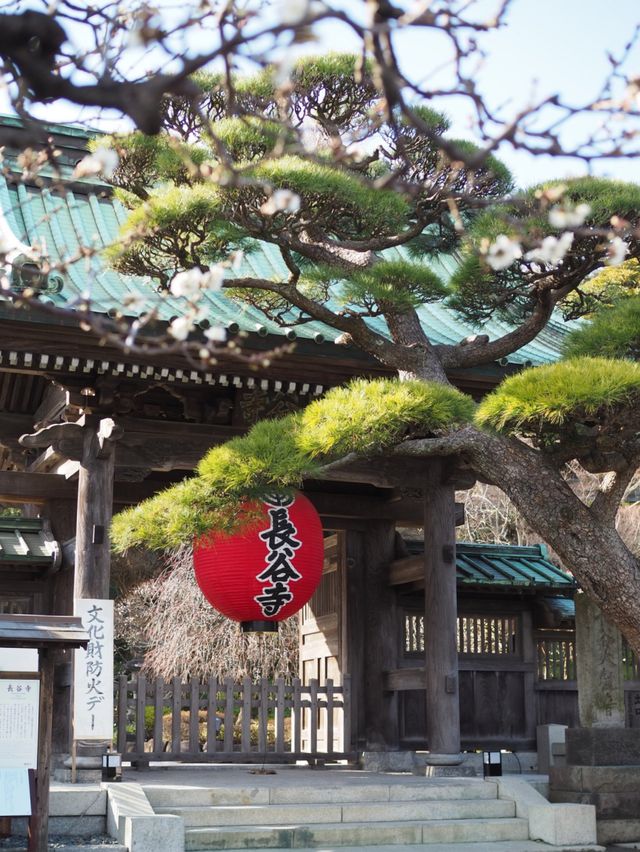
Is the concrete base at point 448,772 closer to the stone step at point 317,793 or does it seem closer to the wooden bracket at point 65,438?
the stone step at point 317,793

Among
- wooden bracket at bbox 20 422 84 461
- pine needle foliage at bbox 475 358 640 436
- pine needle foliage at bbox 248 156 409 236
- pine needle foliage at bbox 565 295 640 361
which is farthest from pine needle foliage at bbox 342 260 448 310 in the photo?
wooden bracket at bbox 20 422 84 461

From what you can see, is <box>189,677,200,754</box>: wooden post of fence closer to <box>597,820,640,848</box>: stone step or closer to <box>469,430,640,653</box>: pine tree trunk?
<box>597,820,640,848</box>: stone step

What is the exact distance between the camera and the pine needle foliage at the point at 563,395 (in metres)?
6.95

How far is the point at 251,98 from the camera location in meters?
9.59

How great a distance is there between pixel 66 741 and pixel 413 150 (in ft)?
20.1

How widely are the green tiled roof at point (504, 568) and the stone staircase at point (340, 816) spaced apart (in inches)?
149

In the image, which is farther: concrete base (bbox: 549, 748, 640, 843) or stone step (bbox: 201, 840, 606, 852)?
concrete base (bbox: 549, 748, 640, 843)

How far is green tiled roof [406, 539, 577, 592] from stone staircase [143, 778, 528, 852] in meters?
3.77

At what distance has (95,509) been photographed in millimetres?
9797

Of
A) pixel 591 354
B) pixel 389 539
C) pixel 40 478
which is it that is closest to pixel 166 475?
pixel 40 478

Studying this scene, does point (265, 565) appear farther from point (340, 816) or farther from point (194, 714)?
point (194, 714)

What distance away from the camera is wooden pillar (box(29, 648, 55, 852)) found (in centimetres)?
719

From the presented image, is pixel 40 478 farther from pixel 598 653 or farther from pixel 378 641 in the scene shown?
pixel 598 653

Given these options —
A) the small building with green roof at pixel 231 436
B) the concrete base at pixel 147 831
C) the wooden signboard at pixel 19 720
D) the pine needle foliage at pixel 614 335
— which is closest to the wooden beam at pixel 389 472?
the small building with green roof at pixel 231 436
